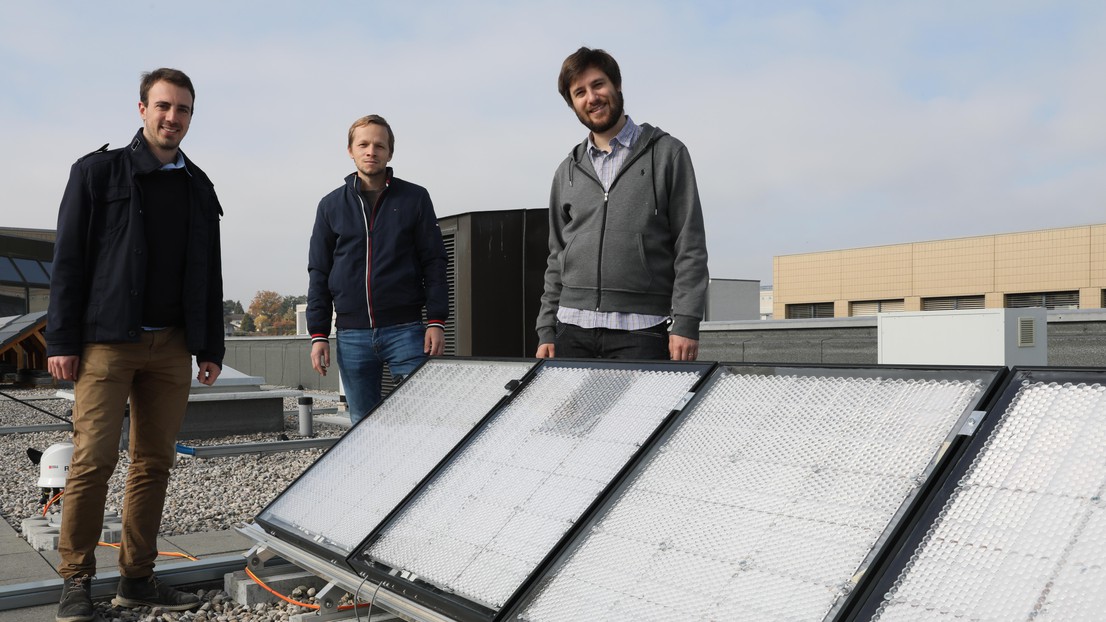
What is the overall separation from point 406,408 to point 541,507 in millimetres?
1356

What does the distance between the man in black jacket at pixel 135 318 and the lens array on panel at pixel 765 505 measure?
209cm

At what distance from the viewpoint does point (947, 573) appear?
5.45 feet

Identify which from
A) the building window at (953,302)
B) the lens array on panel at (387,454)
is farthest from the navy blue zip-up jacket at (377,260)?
the building window at (953,302)

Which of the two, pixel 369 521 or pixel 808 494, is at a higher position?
pixel 808 494

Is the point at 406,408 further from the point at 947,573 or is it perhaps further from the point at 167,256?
the point at 947,573

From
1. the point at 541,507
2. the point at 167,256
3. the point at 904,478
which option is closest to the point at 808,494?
the point at 904,478

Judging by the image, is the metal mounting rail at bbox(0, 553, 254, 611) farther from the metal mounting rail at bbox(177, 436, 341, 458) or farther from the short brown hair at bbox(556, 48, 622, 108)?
the metal mounting rail at bbox(177, 436, 341, 458)

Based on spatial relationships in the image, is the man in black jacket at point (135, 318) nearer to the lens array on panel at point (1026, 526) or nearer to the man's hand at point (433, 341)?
the man's hand at point (433, 341)

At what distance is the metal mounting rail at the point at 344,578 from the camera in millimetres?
2497

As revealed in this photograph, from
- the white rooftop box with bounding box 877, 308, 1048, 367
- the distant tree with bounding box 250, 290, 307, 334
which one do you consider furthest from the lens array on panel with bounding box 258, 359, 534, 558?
the distant tree with bounding box 250, 290, 307, 334

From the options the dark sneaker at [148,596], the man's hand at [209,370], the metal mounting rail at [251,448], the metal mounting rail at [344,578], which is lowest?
the metal mounting rail at [251,448]

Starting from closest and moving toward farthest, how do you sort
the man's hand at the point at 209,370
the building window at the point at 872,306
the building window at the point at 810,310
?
the man's hand at the point at 209,370, the building window at the point at 872,306, the building window at the point at 810,310

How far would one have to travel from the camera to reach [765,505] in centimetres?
209

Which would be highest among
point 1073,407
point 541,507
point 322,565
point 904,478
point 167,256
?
point 167,256
